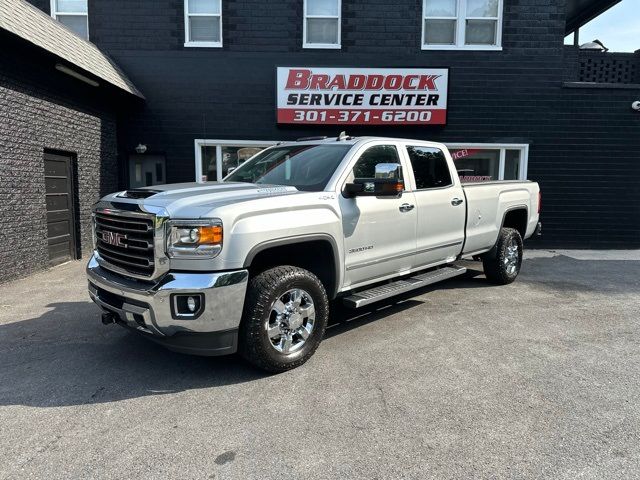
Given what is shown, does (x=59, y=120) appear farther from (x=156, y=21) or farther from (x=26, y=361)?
(x=26, y=361)

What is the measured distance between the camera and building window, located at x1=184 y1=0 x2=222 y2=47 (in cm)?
1039

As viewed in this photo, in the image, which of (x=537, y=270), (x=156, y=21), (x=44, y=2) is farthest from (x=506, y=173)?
(x=44, y=2)

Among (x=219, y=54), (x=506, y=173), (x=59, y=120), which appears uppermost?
(x=219, y=54)

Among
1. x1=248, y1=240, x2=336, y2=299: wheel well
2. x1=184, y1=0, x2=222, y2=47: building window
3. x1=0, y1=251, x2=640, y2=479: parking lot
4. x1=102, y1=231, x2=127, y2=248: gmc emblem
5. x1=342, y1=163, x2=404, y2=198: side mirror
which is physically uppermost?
x1=184, y1=0, x2=222, y2=47: building window

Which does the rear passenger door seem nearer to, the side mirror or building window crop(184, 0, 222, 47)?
the side mirror

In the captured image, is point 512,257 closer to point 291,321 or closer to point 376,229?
point 376,229

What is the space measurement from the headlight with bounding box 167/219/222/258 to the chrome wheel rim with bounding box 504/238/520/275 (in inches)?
201

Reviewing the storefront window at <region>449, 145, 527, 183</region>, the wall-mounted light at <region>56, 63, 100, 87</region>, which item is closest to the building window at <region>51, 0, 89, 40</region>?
the wall-mounted light at <region>56, 63, 100, 87</region>

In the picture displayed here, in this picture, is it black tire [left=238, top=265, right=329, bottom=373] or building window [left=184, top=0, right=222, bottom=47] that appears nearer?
black tire [left=238, top=265, right=329, bottom=373]

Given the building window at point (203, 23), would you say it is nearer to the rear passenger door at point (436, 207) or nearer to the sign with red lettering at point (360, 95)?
the sign with red lettering at point (360, 95)

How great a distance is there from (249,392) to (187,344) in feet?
2.01

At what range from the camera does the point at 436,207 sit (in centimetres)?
540

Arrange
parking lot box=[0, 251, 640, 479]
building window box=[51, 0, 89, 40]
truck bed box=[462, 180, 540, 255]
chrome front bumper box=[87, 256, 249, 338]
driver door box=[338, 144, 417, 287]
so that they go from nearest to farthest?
parking lot box=[0, 251, 640, 479], chrome front bumper box=[87, 256, 249, 338], driver door box=[338, 144, 417, 287], truck bed box=[462, 180, 540, 255], building window box=[51, 0, 89, 40]

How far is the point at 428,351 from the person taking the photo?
441 centimetres
